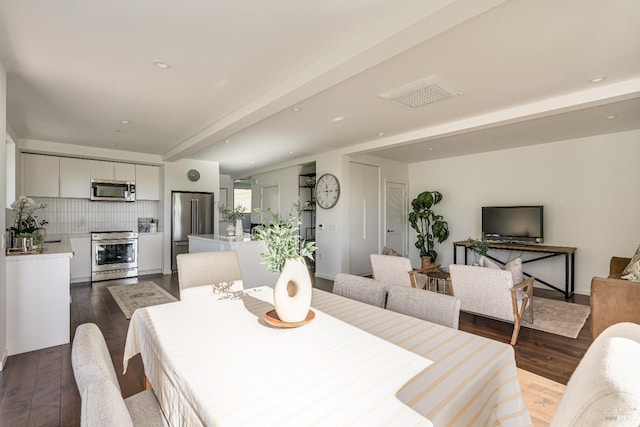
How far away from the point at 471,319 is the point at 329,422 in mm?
3485

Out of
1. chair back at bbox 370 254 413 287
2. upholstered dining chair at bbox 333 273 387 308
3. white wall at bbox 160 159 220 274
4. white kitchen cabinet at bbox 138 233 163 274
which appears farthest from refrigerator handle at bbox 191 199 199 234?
upholstered dining chair at bbox 333 273 387 308

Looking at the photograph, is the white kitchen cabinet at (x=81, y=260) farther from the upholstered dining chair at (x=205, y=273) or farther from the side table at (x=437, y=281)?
the side table at (x=437, y=281)

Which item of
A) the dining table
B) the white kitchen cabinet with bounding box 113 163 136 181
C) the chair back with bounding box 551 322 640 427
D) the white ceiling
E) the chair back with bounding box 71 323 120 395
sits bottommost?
the dining table

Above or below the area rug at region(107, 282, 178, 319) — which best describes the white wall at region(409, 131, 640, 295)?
above

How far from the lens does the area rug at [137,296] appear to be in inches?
159

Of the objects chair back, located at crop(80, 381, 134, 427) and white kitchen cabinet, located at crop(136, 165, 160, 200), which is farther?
white kitchen cabinet, located at crop(136, 165, 160, 200)

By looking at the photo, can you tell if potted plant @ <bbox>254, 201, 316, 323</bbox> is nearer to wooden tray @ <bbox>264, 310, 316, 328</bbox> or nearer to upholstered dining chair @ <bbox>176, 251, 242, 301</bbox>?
wooden tray @ <bbox>264, 310, 316, 328</bbox>

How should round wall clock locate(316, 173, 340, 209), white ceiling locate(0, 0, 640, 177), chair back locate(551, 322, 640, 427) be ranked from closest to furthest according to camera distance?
chair back locate(551, 322, 640, 427) < white ceiling locate(0, 0, 640, 177) < round wall clock locate(316, 173, 340, 209)

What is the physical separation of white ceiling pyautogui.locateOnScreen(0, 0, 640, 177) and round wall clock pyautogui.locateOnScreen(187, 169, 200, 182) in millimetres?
2075

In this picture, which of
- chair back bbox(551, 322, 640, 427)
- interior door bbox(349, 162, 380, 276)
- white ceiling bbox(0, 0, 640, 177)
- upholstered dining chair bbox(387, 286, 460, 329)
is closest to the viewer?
chair back bbox(551, 322, 640, 427)

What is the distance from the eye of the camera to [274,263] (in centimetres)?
146

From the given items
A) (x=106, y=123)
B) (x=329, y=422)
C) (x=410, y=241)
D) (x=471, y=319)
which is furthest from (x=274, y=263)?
(x=410, y=241)

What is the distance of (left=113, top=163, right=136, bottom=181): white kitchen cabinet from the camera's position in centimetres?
591

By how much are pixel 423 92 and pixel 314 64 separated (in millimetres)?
1186
